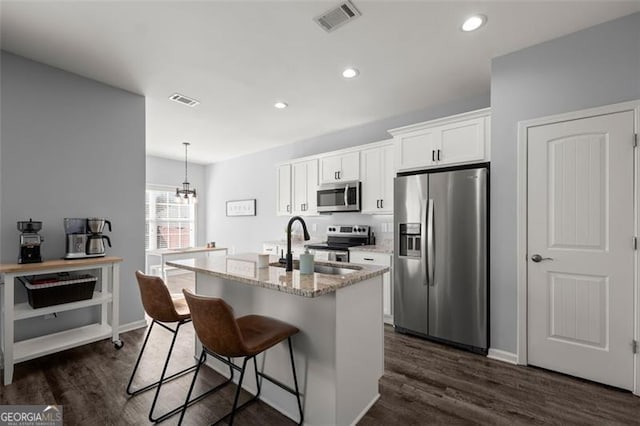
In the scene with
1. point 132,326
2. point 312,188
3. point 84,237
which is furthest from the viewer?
point 312,188

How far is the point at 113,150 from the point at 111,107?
0.48 meters

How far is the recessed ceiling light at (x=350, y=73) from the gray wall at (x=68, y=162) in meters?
2.47

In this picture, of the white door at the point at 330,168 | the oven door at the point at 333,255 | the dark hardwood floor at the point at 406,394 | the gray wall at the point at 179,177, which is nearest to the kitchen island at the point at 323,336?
the dark hardwood floor at the point at 406,394

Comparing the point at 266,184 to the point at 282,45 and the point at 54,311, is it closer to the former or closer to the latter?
the point at 282,45

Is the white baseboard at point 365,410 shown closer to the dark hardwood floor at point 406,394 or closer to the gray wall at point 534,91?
the dark hardwood floor at point 406,394

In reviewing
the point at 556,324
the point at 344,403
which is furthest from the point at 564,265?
the point at 344,403

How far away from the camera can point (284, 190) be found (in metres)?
5.39

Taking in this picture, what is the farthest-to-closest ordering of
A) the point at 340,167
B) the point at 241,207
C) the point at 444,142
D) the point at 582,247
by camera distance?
the point at 241,207 → the point at 340,167 → the point at 444,142 → the point at 582,247

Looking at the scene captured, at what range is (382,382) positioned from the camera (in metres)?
2.29

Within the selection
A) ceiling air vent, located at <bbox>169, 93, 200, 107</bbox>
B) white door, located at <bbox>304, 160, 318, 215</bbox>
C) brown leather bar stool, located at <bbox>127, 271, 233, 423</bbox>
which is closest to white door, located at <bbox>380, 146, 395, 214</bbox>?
white door, located at <bbox>304, 160, 318, 215</bbox>

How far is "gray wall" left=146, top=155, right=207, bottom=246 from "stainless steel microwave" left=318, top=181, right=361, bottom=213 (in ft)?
10.0

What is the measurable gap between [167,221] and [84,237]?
423 cm
